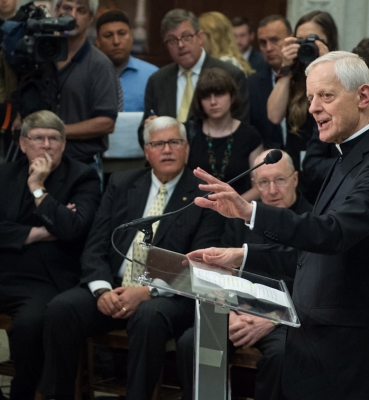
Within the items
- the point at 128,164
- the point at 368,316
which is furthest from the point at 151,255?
the point at 128,164

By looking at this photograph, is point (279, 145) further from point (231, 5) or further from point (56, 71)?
point (231, 5)

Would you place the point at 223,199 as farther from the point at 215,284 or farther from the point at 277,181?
the point at 277,181

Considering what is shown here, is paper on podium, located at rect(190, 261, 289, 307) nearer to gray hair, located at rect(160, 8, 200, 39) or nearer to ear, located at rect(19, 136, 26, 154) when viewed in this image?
ear, located at rect(19, 136, 26, 154)

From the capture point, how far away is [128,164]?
5.84 m

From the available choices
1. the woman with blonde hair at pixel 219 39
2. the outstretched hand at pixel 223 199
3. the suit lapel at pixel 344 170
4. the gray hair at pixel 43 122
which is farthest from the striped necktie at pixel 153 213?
the outstretched hand at pixel 223 199

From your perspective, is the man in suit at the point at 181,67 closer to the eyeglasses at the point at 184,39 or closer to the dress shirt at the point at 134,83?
the eyeglasses at the point at 184,39

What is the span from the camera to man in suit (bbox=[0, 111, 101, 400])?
4.66 meters

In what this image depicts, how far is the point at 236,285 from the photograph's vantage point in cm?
278

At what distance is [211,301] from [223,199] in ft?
1.03

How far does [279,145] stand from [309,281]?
240cm

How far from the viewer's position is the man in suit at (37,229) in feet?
15.3

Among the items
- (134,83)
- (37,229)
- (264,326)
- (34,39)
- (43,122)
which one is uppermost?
(34,39)

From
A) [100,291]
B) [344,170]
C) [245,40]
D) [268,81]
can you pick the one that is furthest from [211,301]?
[245,40]

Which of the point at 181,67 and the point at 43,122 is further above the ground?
the point at 181,67
